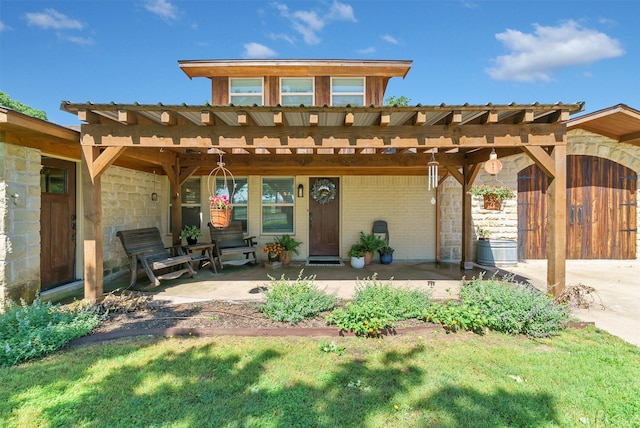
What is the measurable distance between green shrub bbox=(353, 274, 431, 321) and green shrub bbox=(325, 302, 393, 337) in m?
0.12

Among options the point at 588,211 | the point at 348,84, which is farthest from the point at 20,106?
the point at 588,211

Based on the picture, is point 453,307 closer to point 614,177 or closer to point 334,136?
point 334,136

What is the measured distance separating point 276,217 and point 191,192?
2.22 metres

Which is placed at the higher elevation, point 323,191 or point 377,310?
point 323,191

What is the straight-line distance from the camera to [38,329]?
2887mm

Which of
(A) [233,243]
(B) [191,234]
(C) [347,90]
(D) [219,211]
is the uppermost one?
(C) [347,90]

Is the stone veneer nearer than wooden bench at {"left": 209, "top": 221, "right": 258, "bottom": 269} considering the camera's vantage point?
No

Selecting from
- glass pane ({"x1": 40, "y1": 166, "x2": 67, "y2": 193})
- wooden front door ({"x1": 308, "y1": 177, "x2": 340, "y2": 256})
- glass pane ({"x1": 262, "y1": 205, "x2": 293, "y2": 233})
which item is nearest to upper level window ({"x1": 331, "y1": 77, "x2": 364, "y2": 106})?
wooden front door ({"x1": 308, "y1": 177, "x2": 340, "y2": 256})

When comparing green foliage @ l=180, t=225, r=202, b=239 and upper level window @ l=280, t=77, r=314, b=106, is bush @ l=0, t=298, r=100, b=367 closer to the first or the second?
green foliage @ l=180, t=225, r=202, b=239

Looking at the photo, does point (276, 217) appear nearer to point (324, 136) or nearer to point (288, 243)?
point (288, 243)

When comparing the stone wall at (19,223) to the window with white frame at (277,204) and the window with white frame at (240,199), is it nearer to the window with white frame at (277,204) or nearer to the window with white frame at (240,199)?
the window with white frame at (240,199)

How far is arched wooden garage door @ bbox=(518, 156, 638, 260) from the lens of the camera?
24.3 feet

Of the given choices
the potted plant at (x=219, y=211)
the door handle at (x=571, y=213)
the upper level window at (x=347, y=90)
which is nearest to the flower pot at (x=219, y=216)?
the potted plant at (x=219, y=211)

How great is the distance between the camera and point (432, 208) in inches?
298
